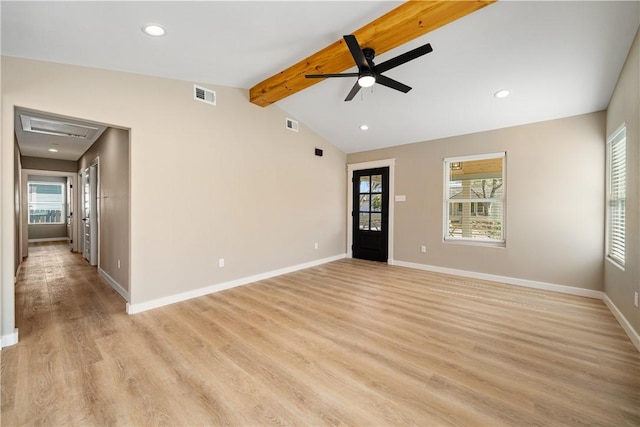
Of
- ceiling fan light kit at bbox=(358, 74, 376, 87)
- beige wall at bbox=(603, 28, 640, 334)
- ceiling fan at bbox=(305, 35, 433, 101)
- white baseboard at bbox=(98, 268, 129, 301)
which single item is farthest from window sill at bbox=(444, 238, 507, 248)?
white baseboard at bbox=(98, 268, 129, 301)

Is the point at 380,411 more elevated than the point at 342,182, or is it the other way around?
the point at 342,182

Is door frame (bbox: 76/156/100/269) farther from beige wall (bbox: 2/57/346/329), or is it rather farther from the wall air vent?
beige wall (bbox: 2/57/346/329)

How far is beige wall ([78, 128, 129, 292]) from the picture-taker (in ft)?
11.9

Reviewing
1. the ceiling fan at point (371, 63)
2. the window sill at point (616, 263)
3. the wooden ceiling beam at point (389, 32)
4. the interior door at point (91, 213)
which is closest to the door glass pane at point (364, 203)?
the wooden ceiling beam at point (389, 32)

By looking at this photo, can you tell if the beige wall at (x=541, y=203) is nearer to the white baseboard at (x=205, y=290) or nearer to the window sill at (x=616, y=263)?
the window sill at (x=616, y=263)

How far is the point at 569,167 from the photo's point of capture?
3861 mm

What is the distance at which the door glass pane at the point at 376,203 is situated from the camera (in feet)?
19.5

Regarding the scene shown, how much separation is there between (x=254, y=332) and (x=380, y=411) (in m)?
1.45

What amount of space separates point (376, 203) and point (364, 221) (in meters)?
0.53

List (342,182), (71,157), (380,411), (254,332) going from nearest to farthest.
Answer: (380,411)
(254,332)
(342,182)
(71,157)

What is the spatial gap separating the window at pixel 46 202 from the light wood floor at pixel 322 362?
7.67 meters

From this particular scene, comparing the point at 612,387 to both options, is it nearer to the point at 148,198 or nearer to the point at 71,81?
the point at 148,198

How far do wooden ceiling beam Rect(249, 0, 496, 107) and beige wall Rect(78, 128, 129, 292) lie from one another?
2436 mm

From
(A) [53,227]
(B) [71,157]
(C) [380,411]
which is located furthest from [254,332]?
(A) [53,227]
